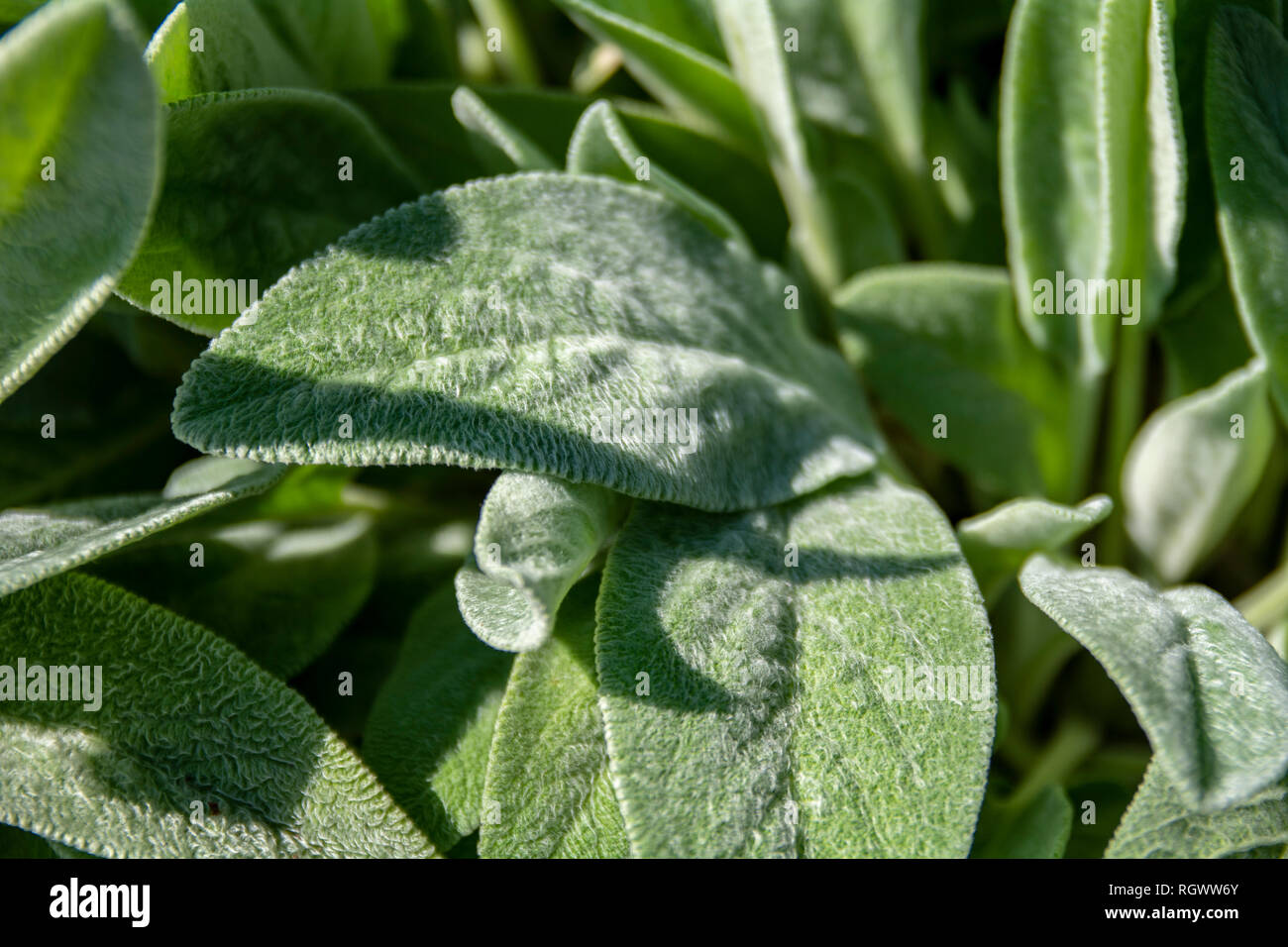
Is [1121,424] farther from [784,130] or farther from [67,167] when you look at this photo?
[67,167]

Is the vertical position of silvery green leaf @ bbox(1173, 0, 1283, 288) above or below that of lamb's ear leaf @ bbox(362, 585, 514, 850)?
above

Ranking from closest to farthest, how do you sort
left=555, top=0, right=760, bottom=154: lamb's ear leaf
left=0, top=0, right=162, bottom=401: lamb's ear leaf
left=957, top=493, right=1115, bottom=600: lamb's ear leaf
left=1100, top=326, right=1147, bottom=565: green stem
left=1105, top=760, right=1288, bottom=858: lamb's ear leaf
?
left=0, top=0, right=162, bottom=401: lamb's ear leaf < left=1105, top=760, right=1288, bottom=858: lamb's ear leaf < left=957, top=493, right=1115, bottom=600: lamb's ear leaf < left=555, top=0, right=760, bottom=154: lamb's ear leaf < left=1100, top=326, right=1147, bottom=565: green stem

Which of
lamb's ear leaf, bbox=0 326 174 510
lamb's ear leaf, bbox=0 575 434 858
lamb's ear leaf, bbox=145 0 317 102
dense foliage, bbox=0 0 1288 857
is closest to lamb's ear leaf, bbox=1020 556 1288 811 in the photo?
dense foliage, bbox=0 0 1288 857

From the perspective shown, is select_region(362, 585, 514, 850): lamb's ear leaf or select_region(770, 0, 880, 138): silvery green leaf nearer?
select_region(362, 585, 514, 850): lamb's ear leaf

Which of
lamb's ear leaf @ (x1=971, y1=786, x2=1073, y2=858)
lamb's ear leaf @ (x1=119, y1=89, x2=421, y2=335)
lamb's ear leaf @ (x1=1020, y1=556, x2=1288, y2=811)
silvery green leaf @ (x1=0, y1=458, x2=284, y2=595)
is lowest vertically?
lamb's ear leaf @ (x1=971, y1=786, x2=1073, y2=858)

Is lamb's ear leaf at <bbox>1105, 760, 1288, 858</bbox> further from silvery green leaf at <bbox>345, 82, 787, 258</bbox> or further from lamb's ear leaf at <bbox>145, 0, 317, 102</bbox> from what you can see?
lamb's ear leaf at <bbox>145, 0, 317, 102</bbox>

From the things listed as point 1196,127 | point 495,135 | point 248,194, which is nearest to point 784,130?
point 495,135

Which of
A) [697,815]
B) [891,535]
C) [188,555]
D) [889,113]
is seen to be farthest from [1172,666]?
[188,555]

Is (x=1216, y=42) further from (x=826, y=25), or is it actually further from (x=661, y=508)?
(x=661, y=508)
